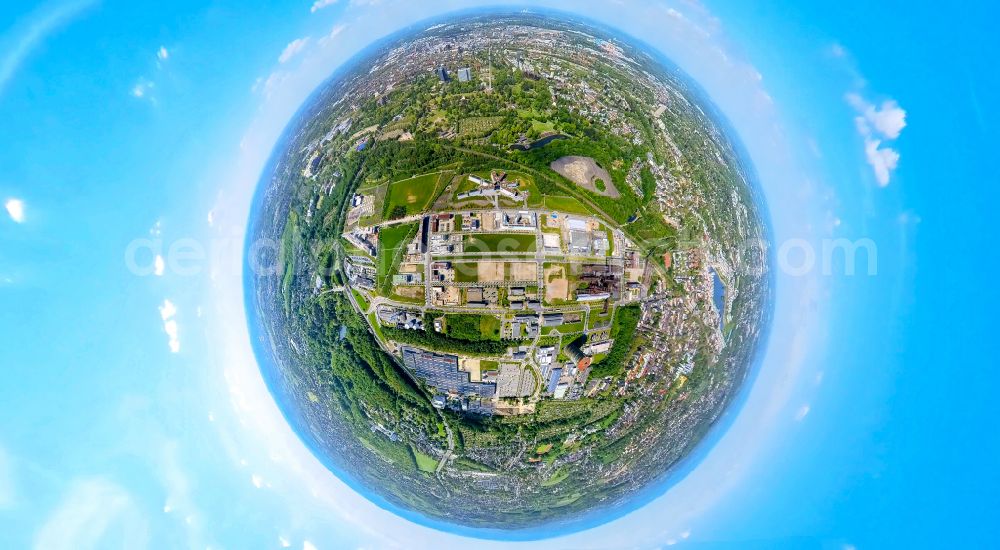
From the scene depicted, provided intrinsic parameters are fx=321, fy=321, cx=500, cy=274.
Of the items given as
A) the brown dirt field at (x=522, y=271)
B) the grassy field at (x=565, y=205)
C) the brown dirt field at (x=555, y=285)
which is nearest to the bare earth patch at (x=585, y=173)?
the grassy field at (x=565, y=205)

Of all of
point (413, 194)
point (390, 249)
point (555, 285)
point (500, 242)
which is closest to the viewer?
point (555, 285)

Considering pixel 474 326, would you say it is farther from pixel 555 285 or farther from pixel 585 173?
pixel 585 173

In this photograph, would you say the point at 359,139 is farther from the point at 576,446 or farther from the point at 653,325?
the point at 576,446

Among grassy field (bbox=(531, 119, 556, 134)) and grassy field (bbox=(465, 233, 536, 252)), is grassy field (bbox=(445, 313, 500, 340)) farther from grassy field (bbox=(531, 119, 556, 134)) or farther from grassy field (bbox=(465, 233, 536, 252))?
grassy field (bbox=(531, 119, 556, 134))

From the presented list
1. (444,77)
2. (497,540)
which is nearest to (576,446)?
(497,540)

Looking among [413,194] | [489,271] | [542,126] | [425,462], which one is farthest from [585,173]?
[425,462]

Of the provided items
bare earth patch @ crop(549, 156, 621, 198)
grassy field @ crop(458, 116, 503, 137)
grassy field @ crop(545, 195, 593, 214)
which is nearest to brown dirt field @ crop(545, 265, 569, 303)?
grassy field @ crop(545, 195, 593, 214)

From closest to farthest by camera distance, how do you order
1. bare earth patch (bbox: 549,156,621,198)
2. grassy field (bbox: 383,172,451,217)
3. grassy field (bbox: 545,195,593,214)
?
1. grassy field (bbox: 545,195,593,214)
2. grassy field (bbox: 383,172,451,217)
3. bare earth patch (bbox: 549,156,621,198)

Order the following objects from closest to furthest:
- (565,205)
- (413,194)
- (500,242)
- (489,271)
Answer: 1. (489,271)
2. (500,242)
3. (565,205)
4. (413,194)
